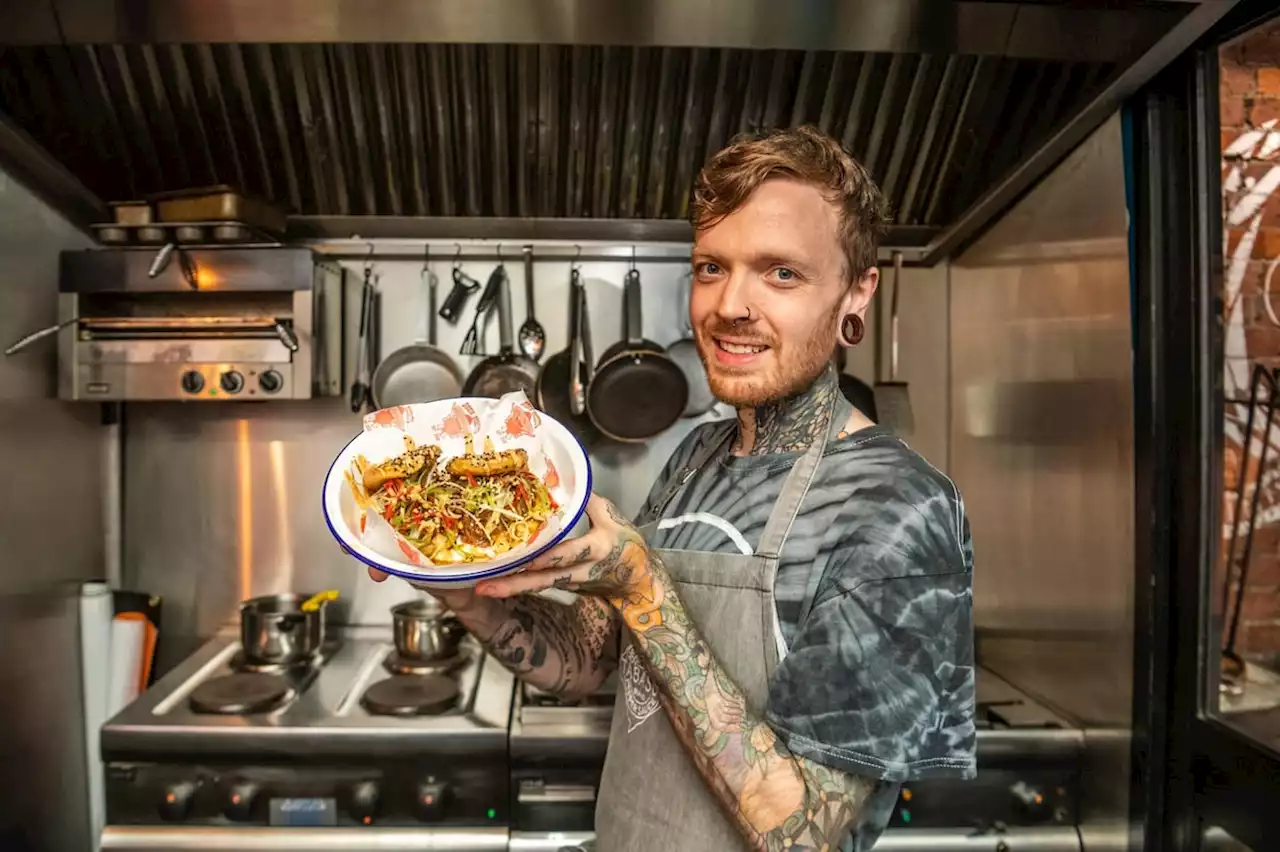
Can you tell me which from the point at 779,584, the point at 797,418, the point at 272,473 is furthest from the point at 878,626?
the point at 272,473

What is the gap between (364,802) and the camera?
160cm

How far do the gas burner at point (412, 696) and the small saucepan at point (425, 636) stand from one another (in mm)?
80

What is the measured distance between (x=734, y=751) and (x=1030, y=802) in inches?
44.6

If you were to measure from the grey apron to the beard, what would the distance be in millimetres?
93

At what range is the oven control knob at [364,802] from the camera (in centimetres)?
161

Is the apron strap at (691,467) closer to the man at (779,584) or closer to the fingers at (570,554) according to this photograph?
the man at (779,584)

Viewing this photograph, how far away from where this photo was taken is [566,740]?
5.35ft

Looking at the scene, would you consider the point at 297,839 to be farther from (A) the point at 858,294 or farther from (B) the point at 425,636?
(A) the point at 858,294

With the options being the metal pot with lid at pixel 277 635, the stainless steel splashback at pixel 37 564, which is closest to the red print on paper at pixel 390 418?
the metal pot with lid at pixel 277 635

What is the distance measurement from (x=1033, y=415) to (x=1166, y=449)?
0.42 m

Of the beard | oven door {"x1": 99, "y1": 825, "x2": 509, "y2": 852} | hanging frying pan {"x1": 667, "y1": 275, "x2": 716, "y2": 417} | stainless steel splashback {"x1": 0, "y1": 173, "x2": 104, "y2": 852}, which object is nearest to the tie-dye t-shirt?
the beard

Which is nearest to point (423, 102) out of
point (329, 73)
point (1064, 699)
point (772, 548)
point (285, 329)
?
point (329, 73)

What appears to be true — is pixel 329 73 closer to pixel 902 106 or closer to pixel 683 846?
pixel 902 106

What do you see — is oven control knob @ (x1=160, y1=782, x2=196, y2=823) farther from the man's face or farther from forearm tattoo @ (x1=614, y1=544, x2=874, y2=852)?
the man's face
